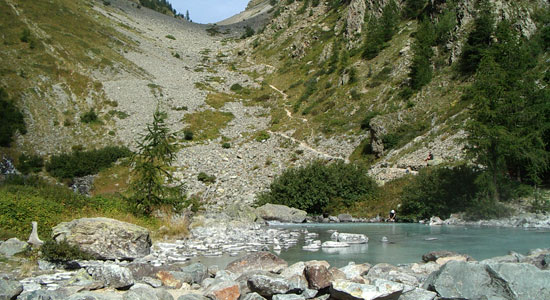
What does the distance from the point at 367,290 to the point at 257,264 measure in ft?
14.0

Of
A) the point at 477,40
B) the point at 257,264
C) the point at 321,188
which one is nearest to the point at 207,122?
the point at 321,188

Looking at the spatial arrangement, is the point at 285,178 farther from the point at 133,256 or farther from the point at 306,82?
the point at 306,82

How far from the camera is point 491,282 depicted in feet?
28.8

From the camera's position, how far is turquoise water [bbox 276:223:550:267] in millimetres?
14539

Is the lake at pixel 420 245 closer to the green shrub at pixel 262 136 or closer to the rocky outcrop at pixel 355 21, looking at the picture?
the green shrub at pixel 262 136

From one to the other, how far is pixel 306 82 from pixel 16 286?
194 ft

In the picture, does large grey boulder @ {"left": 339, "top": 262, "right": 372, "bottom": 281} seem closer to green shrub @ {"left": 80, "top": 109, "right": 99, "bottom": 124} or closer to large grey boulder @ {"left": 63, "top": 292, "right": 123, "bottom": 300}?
large grey boulder @ {"left": 63, "top": 292, "right": 123, "bottom": 300}

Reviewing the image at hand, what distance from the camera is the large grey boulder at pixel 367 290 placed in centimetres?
839

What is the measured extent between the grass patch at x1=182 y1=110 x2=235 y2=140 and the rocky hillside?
0.98 feet

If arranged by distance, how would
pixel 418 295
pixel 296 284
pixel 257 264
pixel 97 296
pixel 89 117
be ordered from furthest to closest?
pixel 89 117 < pixel 257 264 < pixel 296 284 < pixel 418 295 < pixel 97 296

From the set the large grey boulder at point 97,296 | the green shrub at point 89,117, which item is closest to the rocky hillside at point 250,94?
the green shrub at point 89,117

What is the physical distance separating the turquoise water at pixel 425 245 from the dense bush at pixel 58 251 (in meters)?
6.83

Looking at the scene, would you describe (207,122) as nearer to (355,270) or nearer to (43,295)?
(355,270)

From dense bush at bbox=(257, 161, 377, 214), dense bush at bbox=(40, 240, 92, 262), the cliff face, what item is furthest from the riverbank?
dense bush at bbox=(257, 161, 377, 214)
